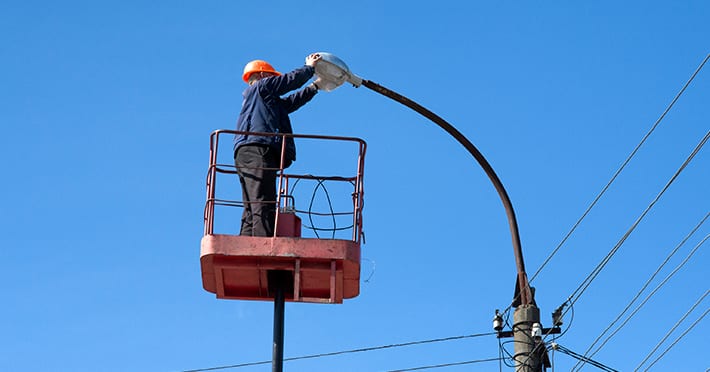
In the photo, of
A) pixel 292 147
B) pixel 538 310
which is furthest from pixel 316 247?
pixel 538 310

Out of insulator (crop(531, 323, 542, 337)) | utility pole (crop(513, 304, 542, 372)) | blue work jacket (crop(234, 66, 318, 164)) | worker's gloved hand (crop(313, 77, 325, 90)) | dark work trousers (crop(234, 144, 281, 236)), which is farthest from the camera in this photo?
worker's gloved hand (crop(313, 77, 325, 90))

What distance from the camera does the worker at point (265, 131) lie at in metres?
13.6

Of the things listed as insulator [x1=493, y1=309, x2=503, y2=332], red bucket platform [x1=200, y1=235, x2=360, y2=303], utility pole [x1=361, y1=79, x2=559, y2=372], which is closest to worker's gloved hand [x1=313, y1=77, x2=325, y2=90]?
utility pole [x1=361, y1=79, x2=559, y2=372]

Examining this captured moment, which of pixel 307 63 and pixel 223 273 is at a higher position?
pixel 307 63

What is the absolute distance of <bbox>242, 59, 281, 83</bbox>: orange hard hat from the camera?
48.4ft

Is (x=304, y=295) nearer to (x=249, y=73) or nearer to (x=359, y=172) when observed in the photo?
(x=359, y=172)

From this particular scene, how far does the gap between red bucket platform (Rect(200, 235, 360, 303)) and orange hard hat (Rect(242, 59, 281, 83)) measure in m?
2.38

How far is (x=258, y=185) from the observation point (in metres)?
13.7

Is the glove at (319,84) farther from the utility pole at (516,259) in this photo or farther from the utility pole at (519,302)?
the utility pole at (519,302)

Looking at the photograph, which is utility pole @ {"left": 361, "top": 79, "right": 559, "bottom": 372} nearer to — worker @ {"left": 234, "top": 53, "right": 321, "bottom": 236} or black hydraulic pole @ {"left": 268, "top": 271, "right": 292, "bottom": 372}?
worker @ {"left": 234, "top": 53, "right": 321, "bottom": 236}

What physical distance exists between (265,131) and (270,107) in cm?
35

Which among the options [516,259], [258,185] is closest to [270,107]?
[258,185]

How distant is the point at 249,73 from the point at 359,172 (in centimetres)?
186

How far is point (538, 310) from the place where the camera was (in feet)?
43.1
